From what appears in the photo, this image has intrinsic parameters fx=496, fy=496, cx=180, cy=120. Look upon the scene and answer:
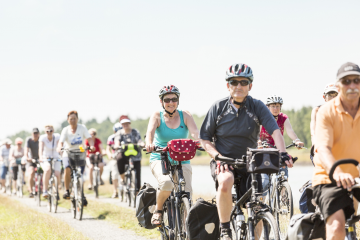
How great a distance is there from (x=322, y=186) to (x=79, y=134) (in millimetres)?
8329

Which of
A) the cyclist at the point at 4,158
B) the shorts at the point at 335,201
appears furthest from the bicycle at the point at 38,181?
the shorts at the point at 335,201

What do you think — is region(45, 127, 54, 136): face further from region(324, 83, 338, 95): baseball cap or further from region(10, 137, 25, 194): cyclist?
region(324, 83, 338, 95): baseball cap

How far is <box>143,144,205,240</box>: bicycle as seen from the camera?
6.08 m

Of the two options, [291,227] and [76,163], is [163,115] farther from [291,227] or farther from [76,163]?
[76,163]

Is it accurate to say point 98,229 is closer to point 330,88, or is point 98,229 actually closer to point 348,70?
point 330,88

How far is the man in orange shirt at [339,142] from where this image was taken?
11.6 feet

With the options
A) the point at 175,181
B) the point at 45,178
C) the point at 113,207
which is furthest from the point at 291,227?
the point at 45,178

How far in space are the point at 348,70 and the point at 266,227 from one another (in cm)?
154

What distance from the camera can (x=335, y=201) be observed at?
140 inches

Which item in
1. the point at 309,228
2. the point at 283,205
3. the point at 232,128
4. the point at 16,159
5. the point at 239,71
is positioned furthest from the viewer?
the point at 16,159

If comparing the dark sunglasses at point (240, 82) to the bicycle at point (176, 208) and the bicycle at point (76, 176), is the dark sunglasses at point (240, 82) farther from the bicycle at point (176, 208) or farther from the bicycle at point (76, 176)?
the bicycle at point (76, 176)

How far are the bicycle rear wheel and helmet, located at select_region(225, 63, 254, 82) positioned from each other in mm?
1373

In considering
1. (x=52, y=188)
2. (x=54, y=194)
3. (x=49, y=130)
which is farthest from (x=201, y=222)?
(x=49, y=130)

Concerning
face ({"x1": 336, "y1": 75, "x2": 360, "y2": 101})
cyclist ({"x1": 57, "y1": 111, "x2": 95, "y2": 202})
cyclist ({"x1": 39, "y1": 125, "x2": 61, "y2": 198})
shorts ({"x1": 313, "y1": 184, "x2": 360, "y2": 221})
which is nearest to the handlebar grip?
shorts ({"x1": 313, "y1": 184, "x2": 360, "y2": 221})
